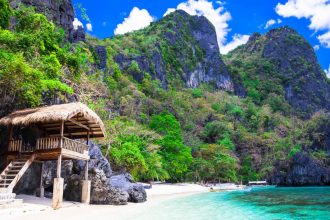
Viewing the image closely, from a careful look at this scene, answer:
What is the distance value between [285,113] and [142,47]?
38689 millimetres

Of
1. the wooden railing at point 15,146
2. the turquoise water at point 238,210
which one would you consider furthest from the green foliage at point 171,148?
the wooden railing at point 15,146

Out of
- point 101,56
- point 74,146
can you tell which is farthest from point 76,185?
point 101,56

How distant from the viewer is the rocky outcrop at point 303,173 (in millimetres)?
45469

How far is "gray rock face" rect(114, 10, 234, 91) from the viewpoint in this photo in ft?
209

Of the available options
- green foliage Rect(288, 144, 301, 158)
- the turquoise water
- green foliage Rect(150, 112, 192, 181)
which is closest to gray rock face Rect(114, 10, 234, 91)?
green foliage Rect(288, 144, 301, 158)

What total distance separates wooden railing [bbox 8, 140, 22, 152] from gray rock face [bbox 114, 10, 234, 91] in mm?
46695

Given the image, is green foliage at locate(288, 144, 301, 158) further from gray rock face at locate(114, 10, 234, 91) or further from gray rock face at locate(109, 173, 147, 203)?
gray rock face at locate(109, 173, 147, 203)

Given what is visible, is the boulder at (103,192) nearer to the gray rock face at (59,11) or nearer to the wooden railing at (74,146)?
the wooden railing at (74,146)

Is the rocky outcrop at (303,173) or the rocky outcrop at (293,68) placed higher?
the rocky outcrop at (293,68)

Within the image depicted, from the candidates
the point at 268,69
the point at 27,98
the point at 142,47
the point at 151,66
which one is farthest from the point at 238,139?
the point at 268,69

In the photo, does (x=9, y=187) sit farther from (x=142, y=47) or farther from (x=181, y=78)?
(x=181, y=78)

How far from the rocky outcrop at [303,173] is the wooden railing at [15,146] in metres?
42.2

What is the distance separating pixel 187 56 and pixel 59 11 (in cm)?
4713

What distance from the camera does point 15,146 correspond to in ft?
37.4
